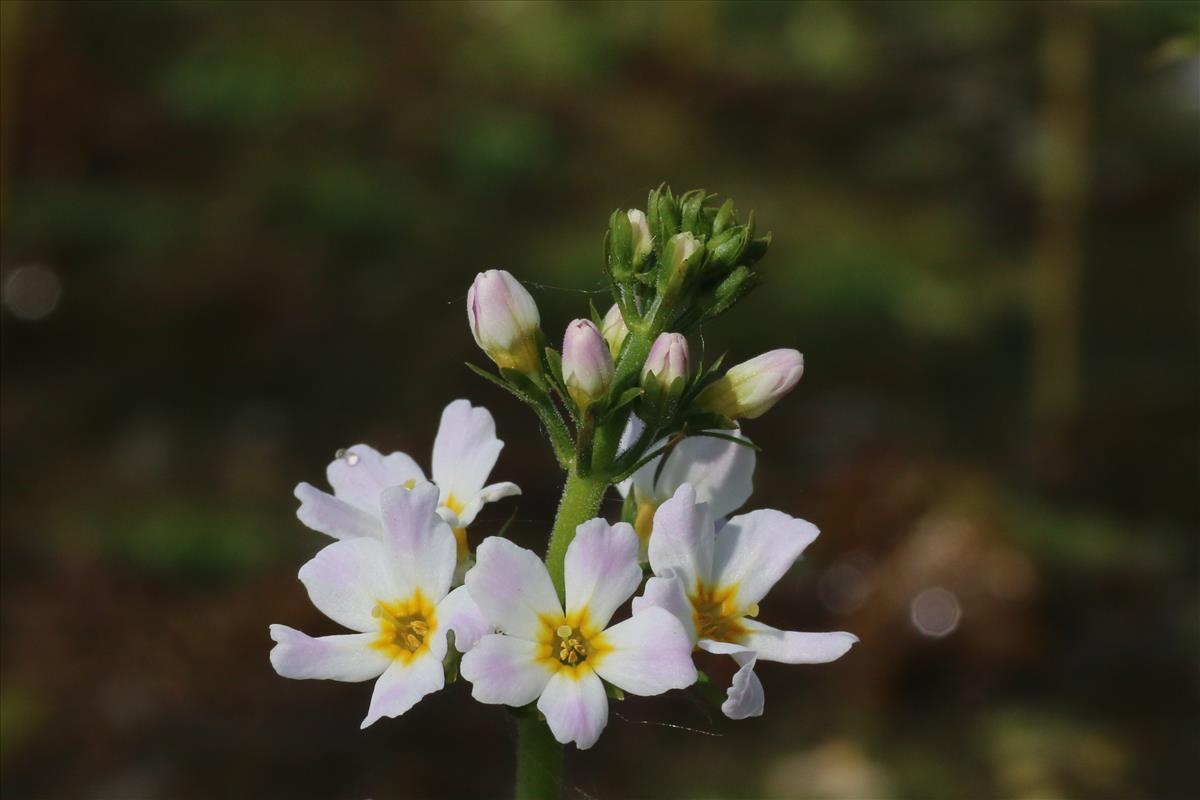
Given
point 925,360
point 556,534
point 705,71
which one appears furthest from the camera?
point 705,71

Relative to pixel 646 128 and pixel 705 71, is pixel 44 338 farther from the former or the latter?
pixel 705 71

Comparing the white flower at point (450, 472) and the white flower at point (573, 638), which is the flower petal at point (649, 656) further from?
the white flower at point (450, 472)

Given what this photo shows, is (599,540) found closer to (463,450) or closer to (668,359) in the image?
(668,359)

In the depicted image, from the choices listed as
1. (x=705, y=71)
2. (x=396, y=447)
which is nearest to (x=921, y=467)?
(x=396, y=447)

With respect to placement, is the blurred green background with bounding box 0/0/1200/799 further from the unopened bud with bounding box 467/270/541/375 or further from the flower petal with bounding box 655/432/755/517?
the unopened bud with bounding box 467/270/541/375

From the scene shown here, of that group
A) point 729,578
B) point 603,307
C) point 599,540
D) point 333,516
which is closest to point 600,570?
point 599,540

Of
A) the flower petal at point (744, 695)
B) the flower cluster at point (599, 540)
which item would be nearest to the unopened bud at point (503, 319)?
the flower cluster at point (599, 540)

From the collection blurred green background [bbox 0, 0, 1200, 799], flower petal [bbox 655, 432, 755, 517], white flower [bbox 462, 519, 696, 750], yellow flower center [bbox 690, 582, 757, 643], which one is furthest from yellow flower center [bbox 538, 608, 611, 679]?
blurred green background [bbox 0, 0, 1200, 799]
